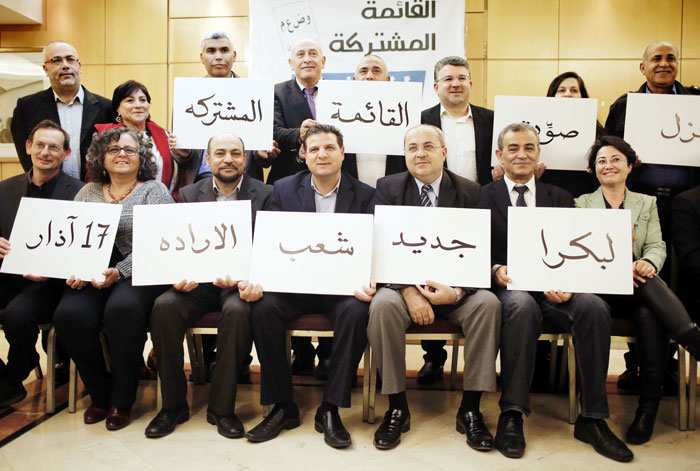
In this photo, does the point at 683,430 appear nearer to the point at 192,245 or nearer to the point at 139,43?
the point at 192,245

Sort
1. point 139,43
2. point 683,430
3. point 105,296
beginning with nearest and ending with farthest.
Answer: point 683,430
point 105,296
point 139,43

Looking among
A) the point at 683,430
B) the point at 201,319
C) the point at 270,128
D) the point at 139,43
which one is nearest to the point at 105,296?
the point at 201,319

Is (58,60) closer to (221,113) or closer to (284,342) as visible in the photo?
(221,113)

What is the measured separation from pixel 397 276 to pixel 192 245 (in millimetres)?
1011

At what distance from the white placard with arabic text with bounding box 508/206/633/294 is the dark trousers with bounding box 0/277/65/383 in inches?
92.3

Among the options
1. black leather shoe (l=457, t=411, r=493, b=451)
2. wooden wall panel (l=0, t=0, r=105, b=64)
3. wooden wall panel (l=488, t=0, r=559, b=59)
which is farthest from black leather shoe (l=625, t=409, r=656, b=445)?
wooden wall panel (l=0, t=0, r=105, b=64)

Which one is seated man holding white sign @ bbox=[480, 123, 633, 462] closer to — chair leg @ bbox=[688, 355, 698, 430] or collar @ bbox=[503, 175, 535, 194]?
collar @ bbox=[503, 175, 535, 194]

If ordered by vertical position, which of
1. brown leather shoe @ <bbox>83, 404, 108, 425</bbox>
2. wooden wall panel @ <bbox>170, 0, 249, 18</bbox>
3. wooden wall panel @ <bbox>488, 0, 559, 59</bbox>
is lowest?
brown leather shoe @ <bbox>83, 404, 108, 425</bbox>

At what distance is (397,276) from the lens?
2.45 meters

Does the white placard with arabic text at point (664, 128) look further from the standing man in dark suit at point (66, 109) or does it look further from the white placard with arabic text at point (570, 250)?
the standing man in dark suit at point (66, 109)

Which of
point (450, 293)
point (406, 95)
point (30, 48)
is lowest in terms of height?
point (450, 293)

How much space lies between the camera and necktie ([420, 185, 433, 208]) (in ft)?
8.86

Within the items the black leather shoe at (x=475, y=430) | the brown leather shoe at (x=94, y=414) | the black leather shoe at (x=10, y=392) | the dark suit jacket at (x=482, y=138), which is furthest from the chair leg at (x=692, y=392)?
the black leather shoe at (x=10, y=392)

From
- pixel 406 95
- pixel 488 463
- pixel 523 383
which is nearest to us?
pixel 488 463
